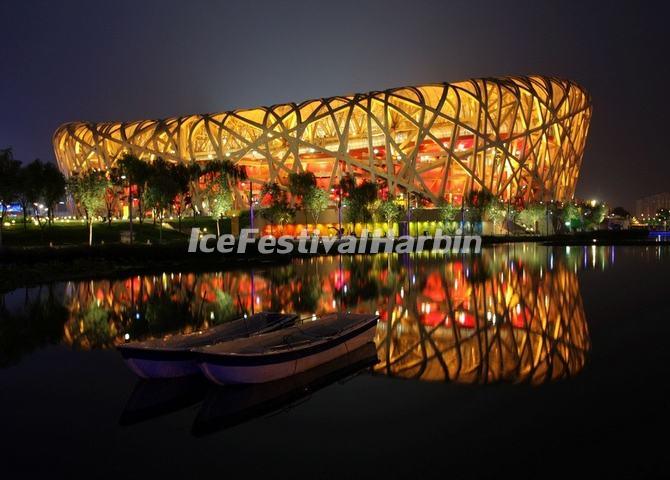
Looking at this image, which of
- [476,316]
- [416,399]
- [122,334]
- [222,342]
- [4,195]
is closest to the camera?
[416,399]

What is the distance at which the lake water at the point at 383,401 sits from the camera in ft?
24.3

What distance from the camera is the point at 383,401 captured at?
9555mm

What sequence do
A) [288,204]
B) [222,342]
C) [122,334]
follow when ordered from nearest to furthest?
[222,342] < [122,334] < [288,204]

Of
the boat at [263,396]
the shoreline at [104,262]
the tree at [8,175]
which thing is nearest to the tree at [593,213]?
the shoreline at [104,262]

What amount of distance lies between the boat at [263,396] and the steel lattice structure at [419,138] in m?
67.2

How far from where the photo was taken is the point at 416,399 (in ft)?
31.5

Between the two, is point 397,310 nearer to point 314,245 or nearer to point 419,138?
point 314,245

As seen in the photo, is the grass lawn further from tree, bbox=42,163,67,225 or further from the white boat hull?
the white boat hull

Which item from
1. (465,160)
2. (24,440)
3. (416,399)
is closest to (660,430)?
(416,399)

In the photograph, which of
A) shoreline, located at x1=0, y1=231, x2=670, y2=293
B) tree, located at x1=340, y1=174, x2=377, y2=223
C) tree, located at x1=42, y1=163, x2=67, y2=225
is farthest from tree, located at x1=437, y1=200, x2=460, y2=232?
tree, located at x1=42, y1=163, x2=67, y2=225

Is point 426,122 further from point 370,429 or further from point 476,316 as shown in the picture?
point 370,429

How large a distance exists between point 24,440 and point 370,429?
4697 mm

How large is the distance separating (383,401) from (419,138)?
70017 millimetres

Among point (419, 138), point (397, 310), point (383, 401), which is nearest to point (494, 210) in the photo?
point (419, 138)
